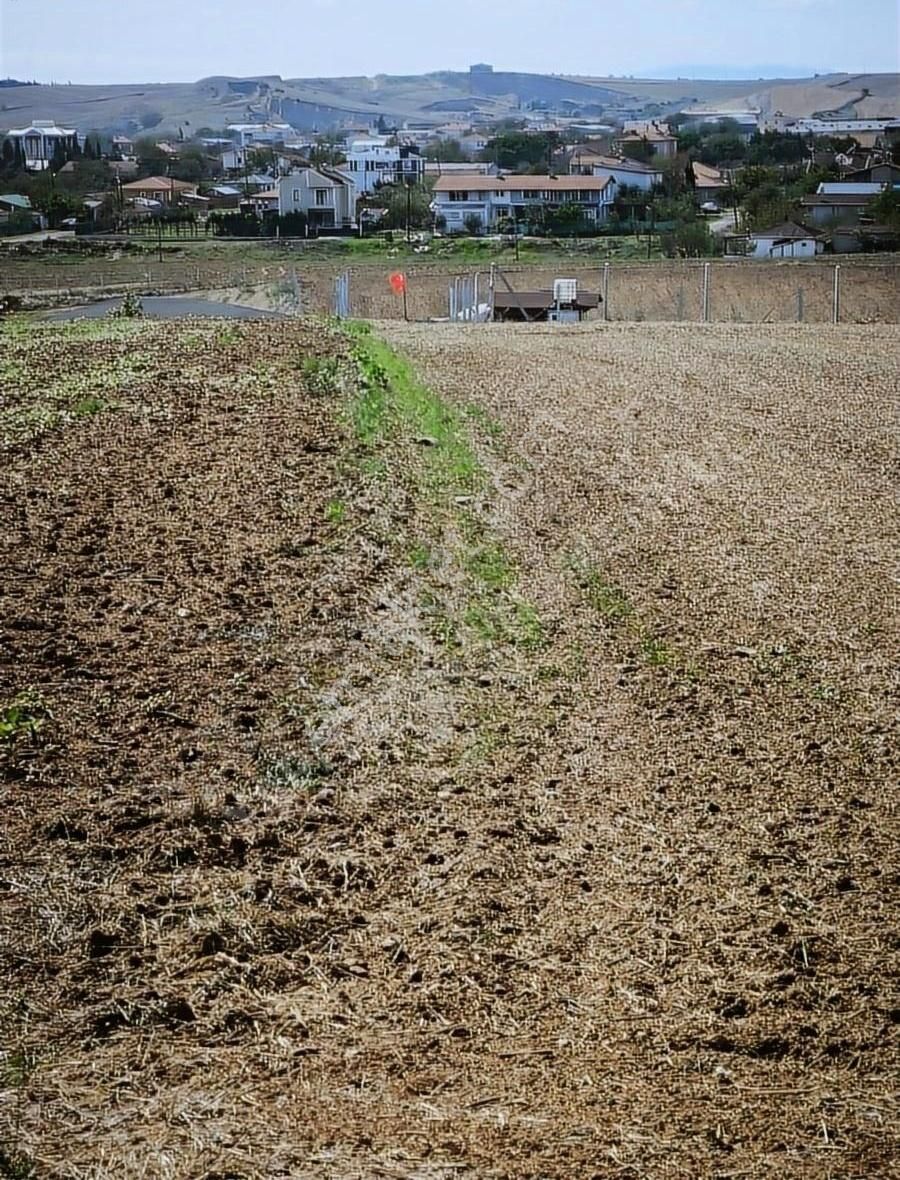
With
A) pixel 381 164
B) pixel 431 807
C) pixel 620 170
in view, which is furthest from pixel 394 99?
pixel 431 807

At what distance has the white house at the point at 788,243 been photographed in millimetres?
37812

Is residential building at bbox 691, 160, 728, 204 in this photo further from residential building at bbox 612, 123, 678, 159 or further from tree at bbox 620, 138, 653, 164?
residential building at bbox 612, 123, 678, 159

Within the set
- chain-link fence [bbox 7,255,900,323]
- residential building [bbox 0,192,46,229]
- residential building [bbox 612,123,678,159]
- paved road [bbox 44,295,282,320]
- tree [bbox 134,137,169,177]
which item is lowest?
chain-link fence [bbox 7,255,900,323]

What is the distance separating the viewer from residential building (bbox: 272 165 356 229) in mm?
45688

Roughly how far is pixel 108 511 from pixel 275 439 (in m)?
2.11

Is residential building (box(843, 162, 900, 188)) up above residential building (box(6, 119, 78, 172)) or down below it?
below

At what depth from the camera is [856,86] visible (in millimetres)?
89688

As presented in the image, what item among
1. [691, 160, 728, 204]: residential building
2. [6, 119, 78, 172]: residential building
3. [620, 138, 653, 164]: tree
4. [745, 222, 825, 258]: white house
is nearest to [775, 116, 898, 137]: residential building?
[620, 138, 653, 164]: tree

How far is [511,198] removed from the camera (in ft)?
181

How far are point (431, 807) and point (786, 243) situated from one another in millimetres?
35546

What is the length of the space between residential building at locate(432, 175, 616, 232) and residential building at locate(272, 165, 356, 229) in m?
4.61

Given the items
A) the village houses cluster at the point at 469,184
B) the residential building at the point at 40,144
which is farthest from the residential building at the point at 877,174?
the residential building at the point at 40,144

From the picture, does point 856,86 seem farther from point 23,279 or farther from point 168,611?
point 168,611

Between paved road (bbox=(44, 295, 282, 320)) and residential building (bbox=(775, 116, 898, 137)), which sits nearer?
paved road (bbox=(44, 295, 282, 320))
